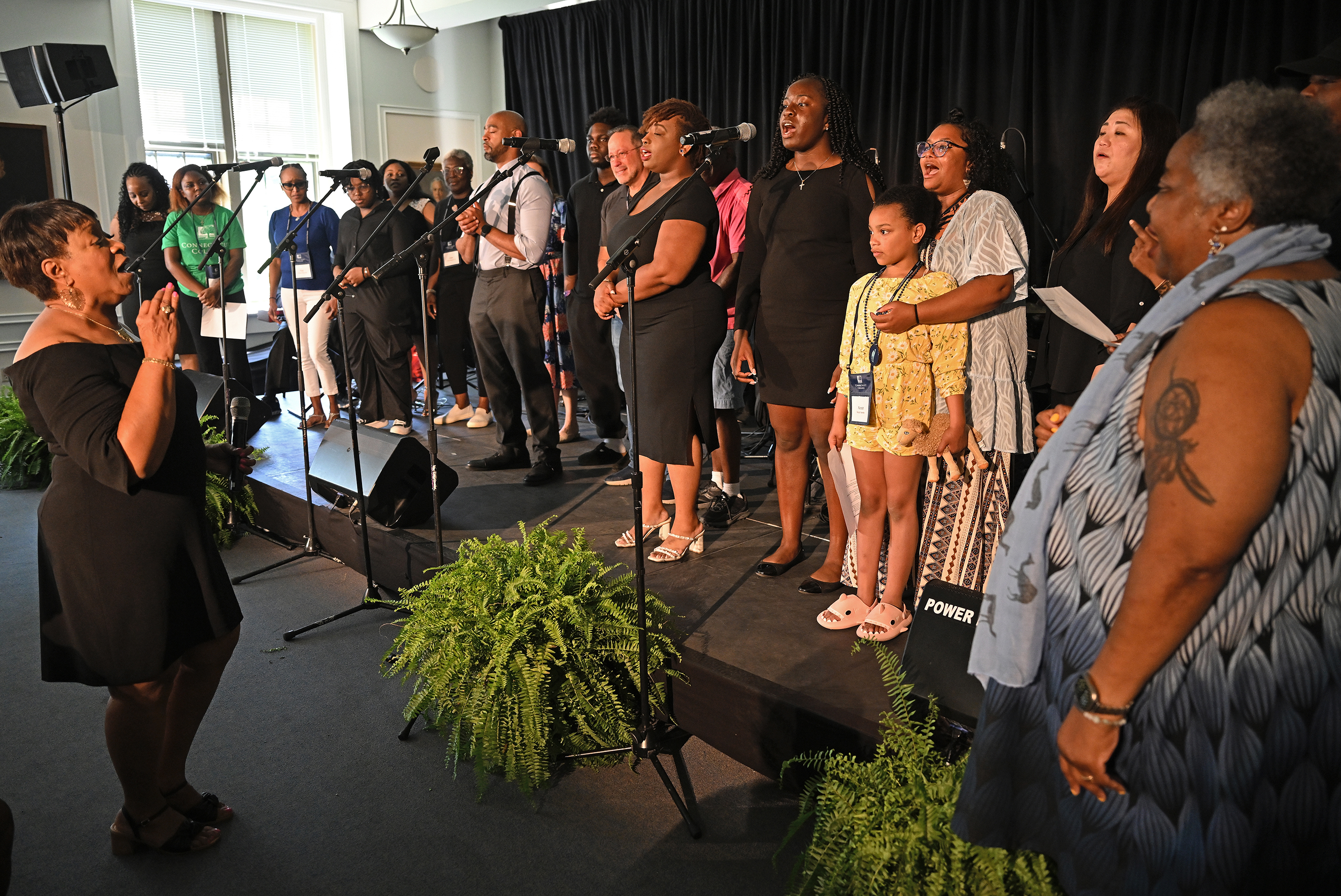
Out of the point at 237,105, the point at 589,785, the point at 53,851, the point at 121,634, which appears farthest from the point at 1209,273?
the point at 237,105

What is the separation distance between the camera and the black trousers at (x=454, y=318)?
17.9ft

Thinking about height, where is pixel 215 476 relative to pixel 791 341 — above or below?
below

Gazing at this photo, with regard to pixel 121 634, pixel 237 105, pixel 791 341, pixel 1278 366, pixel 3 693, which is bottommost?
pixel 3 693

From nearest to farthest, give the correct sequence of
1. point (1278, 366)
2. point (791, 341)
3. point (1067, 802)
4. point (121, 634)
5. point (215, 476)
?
point (1278, 366) < point (1067, 802) < point (121, 634) < point (791, 341) < point (215, 476)

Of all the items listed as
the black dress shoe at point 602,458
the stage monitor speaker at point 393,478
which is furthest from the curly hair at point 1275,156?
the black dress shoe at point 602,458

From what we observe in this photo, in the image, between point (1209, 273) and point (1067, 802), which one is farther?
point (1067, 802)

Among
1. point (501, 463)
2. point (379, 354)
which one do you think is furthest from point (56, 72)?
point (501, 463)

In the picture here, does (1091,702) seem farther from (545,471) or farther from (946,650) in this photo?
(545,471)

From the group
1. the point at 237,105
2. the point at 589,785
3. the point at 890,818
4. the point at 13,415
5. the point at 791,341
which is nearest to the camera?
the point at 890,818

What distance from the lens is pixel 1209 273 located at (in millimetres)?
1028

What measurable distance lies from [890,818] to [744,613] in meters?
1.07

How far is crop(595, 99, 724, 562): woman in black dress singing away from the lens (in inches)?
110

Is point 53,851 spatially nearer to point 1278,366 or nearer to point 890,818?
point 890,818

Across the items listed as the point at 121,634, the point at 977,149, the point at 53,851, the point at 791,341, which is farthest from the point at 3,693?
the point at 977,149
